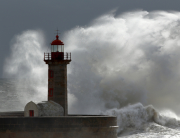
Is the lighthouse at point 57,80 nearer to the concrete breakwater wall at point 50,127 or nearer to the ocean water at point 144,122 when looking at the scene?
the concrete breakwater wall at point 50,127

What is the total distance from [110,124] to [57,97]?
2.82 metres

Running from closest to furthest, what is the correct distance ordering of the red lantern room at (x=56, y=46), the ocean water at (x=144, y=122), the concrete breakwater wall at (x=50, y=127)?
the concrete breakwater wall at (x=50, y=127), the red lantern room at (x=56, y=46), the ocean water at (x=144, y=122)

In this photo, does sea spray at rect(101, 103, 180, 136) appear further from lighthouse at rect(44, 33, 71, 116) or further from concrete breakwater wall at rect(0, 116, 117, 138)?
concrete breakwater wall at rect(0, 116, 117, 138)

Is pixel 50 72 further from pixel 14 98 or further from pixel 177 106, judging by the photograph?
pixel 14 98

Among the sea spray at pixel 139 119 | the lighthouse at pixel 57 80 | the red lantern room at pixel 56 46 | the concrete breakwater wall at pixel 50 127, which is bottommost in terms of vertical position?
the concrete breakwater wall at pixel 50 127

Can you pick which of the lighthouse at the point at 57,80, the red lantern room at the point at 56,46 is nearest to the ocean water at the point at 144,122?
the lighthouse at the point at 57,80

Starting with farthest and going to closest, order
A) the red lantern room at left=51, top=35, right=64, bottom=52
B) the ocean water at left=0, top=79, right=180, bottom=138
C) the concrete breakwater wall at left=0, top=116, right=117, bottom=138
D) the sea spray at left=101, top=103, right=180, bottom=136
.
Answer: the sea spray at left=101, top=103, right=180, bottom=136 < the ocean water at left=0, top=79, right=180, bottom=138 < the red lantern room at left=51, top=35, right=64, bottom=52 < the concrete breakwater wall at left=0, top=116, right=117, bottom=138

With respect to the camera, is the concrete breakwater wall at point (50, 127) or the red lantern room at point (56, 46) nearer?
the concrete breakwater wall at point (50, 127)

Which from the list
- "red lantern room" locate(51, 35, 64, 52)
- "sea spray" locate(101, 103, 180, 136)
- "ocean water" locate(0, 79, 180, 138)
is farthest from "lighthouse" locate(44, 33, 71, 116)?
"sea spray" locate(101, 103, 180, 136)

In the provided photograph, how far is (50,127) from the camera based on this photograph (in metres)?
16.1

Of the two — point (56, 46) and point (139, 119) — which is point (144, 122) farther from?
point (56, 46)

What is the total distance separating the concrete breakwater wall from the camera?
52.6ft

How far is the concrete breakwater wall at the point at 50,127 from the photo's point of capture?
16047mm

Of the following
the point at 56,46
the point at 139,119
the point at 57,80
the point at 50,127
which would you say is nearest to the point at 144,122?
the point at 139,119
